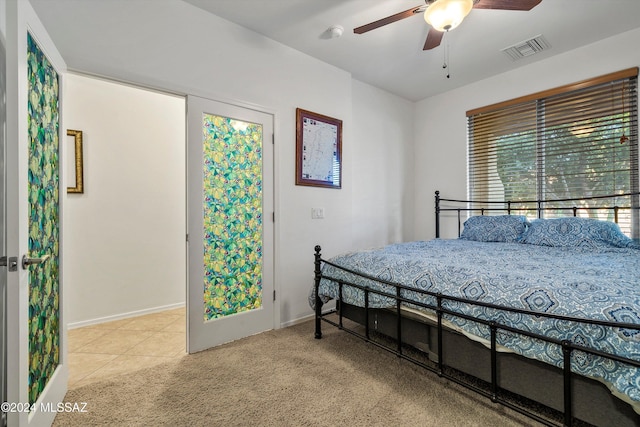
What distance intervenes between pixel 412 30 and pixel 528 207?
221 centimetres

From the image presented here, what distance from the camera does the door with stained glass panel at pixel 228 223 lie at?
228 centimetres

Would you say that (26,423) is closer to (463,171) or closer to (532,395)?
(532,395)

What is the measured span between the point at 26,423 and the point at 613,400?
2.22 meters

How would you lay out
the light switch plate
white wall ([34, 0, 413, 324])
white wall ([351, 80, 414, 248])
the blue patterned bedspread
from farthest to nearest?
white wall ([351, 80, 414, 248])
the light switch plate
white wall ([34, 0, 413, 324])
the blue patterned bedspread

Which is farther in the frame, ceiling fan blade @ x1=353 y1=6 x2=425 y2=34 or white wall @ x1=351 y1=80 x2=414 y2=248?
white wall @ x1=351 y1=80 x2=414 y2=248

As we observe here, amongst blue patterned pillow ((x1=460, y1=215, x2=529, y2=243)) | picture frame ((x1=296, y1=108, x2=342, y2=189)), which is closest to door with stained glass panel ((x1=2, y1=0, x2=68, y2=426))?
picture frame ((x1=296, y1=108, x2=342, y2=189))

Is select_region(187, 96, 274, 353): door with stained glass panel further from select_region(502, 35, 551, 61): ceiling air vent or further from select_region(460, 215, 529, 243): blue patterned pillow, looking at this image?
select_region(502, 35, 551, 61): ceiling air vent

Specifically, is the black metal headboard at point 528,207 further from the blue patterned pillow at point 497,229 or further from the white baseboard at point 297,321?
the white baseboard at point 297,321

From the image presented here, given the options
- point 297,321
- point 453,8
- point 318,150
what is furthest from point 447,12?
point 297,321

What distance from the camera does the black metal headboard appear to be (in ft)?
8.75

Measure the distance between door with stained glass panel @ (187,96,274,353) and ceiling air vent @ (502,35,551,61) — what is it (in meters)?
2.41

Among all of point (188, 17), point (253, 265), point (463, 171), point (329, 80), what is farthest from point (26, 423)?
point (463, 171)

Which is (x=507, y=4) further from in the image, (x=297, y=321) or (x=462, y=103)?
(x=297, y=321)

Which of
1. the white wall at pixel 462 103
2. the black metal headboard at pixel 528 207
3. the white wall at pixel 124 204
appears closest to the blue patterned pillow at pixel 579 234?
the black metal headboard at pixel 528 207
